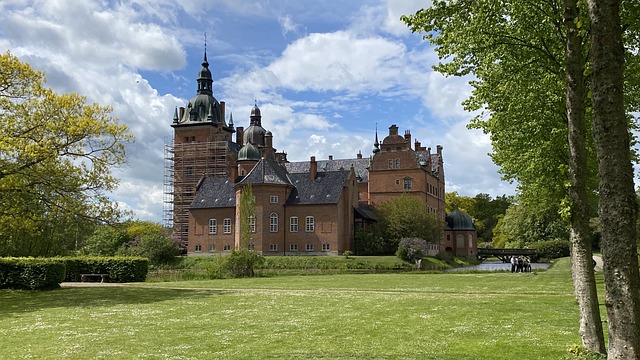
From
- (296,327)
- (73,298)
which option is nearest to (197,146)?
(73,298)

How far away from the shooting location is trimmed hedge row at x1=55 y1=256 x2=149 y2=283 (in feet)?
109

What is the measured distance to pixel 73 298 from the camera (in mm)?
21953

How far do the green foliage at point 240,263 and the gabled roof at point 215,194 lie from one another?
25215mm

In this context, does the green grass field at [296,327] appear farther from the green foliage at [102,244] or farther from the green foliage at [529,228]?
the green foliage at [529,228]

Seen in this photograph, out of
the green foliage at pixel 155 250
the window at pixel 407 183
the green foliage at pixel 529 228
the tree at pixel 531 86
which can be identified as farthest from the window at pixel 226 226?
the green foliage at pixel 529 228

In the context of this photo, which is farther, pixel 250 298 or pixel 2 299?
pixel 2 299

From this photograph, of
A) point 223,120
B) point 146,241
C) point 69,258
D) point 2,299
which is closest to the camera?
point 2,299

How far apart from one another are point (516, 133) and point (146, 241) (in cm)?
4513

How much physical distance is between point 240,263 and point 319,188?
24237 millimetres

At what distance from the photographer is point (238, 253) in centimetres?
4075

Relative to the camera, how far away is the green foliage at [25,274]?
26578 mm

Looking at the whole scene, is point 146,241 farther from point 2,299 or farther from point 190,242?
point 2,299

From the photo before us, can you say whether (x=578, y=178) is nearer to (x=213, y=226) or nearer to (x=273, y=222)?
(x=273, y=222)

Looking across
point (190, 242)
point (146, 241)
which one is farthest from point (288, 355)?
point (190, 242)
